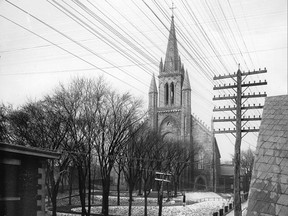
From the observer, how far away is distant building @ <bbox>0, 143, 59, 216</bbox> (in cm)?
1111

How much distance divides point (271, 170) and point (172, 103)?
6721 centimetres

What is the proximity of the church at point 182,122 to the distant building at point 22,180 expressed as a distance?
54010 millimetres

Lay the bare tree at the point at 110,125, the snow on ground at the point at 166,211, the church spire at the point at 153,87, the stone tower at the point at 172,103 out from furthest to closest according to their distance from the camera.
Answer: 1. the church spire at the point at 153,87
2. the stone tower at the point at 172,103
3. the snow on ground at the point at 166,211
4. the bare tree at the point at 110,125

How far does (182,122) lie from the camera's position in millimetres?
71375


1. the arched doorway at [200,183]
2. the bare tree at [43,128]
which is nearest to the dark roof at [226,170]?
the arched doorway at [200,183]

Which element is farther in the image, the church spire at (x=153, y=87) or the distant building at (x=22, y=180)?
the church spire at (x=153, y=87)

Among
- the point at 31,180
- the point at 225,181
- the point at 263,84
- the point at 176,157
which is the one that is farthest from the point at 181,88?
the point at 31,180

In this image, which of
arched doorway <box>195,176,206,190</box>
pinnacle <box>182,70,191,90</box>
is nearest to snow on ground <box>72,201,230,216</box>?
arched doorway <box>195,176,206,190</box>

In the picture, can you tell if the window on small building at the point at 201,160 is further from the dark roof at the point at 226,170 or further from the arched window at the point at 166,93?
the dark roof at the point at 226,170

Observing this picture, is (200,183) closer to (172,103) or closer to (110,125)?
(172,103)

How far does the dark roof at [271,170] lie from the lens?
7.91 m

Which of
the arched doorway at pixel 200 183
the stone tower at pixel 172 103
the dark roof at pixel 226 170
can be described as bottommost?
the arched doorway at pixel 200 183

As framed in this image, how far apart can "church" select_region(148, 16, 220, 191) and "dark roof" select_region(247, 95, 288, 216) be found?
5656cm

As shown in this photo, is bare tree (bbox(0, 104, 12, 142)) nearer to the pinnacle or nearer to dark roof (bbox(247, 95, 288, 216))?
dark roof (bbox(247, 95, 288, 216))
